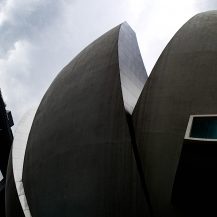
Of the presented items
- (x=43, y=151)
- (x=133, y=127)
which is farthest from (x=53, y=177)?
(x=133, y=127)

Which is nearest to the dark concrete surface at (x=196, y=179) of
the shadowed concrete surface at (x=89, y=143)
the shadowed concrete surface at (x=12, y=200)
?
the shadowed concrete surface at (x=89, y=143)

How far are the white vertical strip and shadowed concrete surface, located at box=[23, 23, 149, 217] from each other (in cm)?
40

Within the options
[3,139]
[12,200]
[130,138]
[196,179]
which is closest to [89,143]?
[130,138]

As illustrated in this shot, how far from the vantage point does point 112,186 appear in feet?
40.0

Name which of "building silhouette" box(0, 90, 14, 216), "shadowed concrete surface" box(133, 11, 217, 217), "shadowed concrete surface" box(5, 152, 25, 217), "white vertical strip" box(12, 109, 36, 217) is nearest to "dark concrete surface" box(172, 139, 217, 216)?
"shadowed concrete surface" box(133, 11, 217, 217)

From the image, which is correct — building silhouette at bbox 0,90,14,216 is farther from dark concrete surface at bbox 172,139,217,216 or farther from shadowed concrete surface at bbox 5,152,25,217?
dark concrete surface at bbox 172,139,217,216

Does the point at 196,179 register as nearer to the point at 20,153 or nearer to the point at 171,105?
the point at 171,105

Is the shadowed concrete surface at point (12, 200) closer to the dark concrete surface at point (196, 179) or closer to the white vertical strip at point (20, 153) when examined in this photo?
the white vertical strip at point (20, 153)

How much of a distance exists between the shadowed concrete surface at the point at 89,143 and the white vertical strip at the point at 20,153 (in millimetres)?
395

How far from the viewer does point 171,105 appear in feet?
41.2

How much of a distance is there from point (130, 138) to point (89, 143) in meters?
1.40

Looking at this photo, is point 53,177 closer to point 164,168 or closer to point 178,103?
point 164,168

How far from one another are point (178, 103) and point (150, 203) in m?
3.09

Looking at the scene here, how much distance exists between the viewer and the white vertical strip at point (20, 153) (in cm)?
1556
